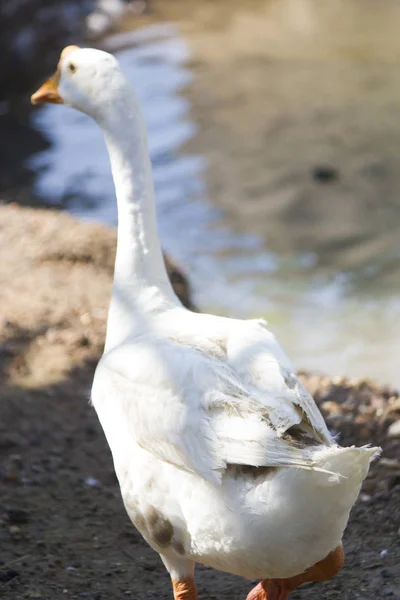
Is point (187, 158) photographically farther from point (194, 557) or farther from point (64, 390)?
point (194, 557)

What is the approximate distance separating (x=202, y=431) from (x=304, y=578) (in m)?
0.66

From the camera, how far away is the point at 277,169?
9570 millimetres

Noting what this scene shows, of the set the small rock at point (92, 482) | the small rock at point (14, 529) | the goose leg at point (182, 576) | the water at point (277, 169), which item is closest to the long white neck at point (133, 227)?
the goose leg at point (182, 576)

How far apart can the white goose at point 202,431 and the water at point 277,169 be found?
3.09 m

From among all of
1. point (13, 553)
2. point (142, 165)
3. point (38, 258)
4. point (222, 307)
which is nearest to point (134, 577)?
point (13, 553)

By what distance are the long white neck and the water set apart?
3.01 meters

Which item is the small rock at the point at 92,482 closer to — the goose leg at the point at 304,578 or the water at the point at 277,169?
the goose leg at the point at 304,578

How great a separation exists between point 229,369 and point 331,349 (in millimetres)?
3828

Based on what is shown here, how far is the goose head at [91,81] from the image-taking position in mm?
3355

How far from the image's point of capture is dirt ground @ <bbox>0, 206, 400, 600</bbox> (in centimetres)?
342

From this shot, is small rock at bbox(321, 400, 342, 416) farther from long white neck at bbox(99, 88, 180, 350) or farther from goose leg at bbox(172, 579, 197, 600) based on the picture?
goose leg at bbox(172, 579, 197, 600)

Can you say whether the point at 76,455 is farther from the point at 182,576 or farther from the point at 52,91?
the point at 52,91

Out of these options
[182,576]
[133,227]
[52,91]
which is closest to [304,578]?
[182,576]

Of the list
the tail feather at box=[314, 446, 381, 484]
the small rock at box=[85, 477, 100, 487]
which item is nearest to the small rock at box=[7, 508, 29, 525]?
the small rock at box=[85, 477, 100, 487]
